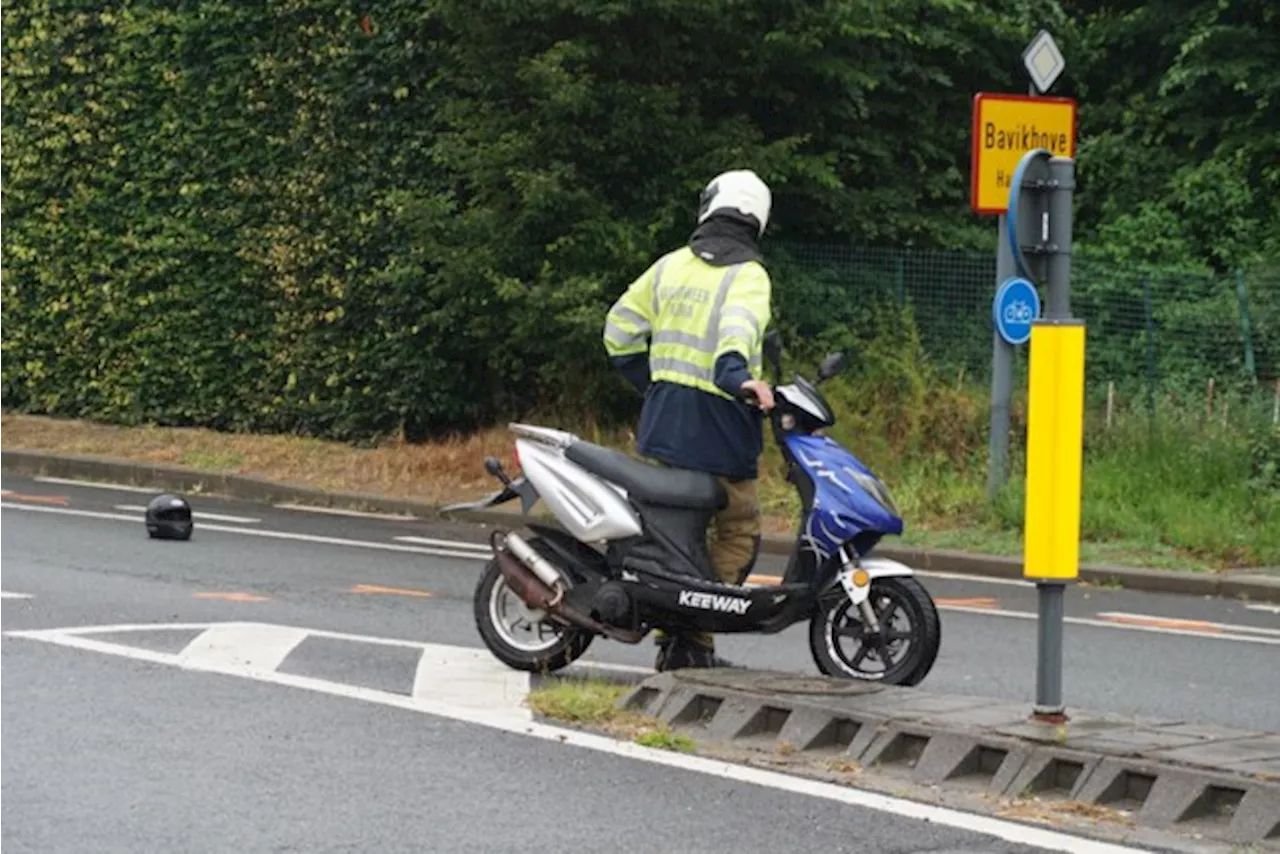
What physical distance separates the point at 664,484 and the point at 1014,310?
27.0 feet

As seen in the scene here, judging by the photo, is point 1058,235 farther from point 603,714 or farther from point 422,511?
point 422,511

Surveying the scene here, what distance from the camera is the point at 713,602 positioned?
30.5ft

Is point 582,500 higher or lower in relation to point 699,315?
lower

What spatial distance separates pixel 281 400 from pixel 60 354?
3.57 meters

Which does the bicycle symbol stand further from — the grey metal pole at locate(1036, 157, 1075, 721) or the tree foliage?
the grey metal pole at locate(1036, 157, 1075, 721)

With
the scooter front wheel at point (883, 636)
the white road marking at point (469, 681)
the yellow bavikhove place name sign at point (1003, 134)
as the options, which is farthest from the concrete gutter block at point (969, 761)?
the yellow bavikhove place name sign at point (1003, 134)

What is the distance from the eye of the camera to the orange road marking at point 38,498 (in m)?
18.6

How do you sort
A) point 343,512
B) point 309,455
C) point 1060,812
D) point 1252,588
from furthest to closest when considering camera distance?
point 309,455 → point 343,512 → point 1252,588 → point 1060,812

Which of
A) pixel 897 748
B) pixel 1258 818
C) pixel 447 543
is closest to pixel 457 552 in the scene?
pixel 447 543

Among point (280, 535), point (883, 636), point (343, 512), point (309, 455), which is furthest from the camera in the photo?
point (309, 455)

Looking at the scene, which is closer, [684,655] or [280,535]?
[684,655]

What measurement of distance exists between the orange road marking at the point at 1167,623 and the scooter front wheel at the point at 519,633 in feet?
13.4

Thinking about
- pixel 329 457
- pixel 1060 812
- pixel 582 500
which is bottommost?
pixel 1060 812

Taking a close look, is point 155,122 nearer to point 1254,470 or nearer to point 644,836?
point 1254,470
